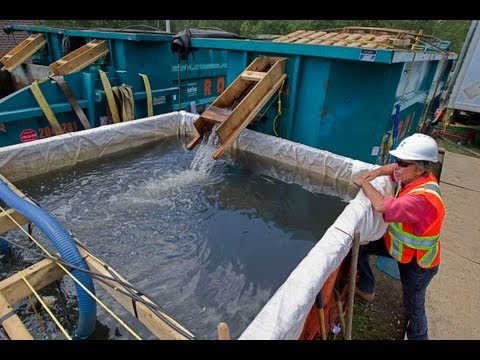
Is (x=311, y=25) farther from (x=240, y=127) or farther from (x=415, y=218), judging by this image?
(x=415, y=218)

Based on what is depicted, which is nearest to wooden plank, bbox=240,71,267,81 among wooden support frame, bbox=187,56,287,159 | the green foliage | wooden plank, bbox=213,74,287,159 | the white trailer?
wooden support frame, bbox=187,56,287,159

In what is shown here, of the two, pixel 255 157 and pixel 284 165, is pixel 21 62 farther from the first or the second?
pixel 284 165

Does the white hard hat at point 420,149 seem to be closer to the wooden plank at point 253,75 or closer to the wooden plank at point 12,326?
the wooden plank at point 253,75

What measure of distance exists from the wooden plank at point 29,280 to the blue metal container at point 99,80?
298cm

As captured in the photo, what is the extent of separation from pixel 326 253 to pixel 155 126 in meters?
3.32

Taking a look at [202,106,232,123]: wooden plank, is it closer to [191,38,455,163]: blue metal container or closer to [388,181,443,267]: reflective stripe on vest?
[191,38,455,163]: blue metal container

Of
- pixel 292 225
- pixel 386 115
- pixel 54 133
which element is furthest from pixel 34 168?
pixel 386 115

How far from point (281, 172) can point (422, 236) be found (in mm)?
1903

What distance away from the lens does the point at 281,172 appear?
152 inches

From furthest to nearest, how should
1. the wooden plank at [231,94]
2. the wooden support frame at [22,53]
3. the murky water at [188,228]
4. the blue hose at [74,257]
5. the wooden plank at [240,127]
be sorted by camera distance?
the wooden support frame at [22,53]
the wooden plank at [231,94]
the wooden plank at [240,127]
the murky water at [188,228]
the blue hose at [74,257]

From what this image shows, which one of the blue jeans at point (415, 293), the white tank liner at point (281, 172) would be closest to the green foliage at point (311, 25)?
the white tank liner at point (281, 172)

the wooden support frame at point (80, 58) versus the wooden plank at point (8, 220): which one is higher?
the wooden support frame at point (80, 58)

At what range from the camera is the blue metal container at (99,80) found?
4078 millimetres

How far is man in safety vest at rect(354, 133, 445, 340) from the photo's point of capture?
2.09m
